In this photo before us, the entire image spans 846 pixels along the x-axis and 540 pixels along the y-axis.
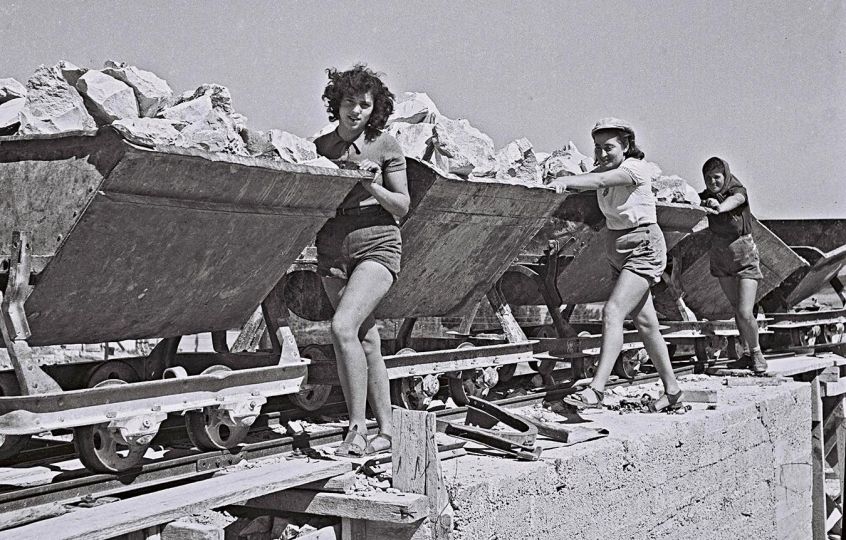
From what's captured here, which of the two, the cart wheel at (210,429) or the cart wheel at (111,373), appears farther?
the cart wheel at (111,373)

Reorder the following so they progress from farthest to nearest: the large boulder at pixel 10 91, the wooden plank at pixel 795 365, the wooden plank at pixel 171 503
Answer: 1. the wooden plank at pixel 795 365
2. the large boulder at pixel 10 91
3. the wooden plank at pixel 171 503

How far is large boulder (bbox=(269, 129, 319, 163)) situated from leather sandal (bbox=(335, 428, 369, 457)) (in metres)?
1.52

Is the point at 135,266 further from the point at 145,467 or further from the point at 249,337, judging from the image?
the point at 249,337

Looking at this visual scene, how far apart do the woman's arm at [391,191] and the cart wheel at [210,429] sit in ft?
4.18

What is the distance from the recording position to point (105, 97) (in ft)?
18.0

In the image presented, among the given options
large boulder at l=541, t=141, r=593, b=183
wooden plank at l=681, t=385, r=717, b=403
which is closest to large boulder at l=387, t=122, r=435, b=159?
large boulder at l=541, t=141, r=593, b=183

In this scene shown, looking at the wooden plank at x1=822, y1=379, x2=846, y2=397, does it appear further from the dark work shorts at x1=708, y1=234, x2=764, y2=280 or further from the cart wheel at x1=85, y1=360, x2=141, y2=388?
the cart wheel at x1=85, y1=360, x2=141, y2=388

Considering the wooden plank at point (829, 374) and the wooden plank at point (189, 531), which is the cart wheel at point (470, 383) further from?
the wooden plank at point (829, 374)

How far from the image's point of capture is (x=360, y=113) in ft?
15.3

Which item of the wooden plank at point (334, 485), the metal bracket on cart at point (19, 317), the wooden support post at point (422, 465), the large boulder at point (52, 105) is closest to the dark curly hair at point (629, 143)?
the wooden support post at point (422, 465)

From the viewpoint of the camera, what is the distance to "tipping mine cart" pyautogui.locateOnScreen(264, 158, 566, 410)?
5903 mm

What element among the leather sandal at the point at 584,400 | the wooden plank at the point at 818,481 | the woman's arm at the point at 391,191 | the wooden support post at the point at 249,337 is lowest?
the wooden plank at the point at 818,481

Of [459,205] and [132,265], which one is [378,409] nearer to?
[132,265]

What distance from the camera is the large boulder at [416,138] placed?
758 centimetres
